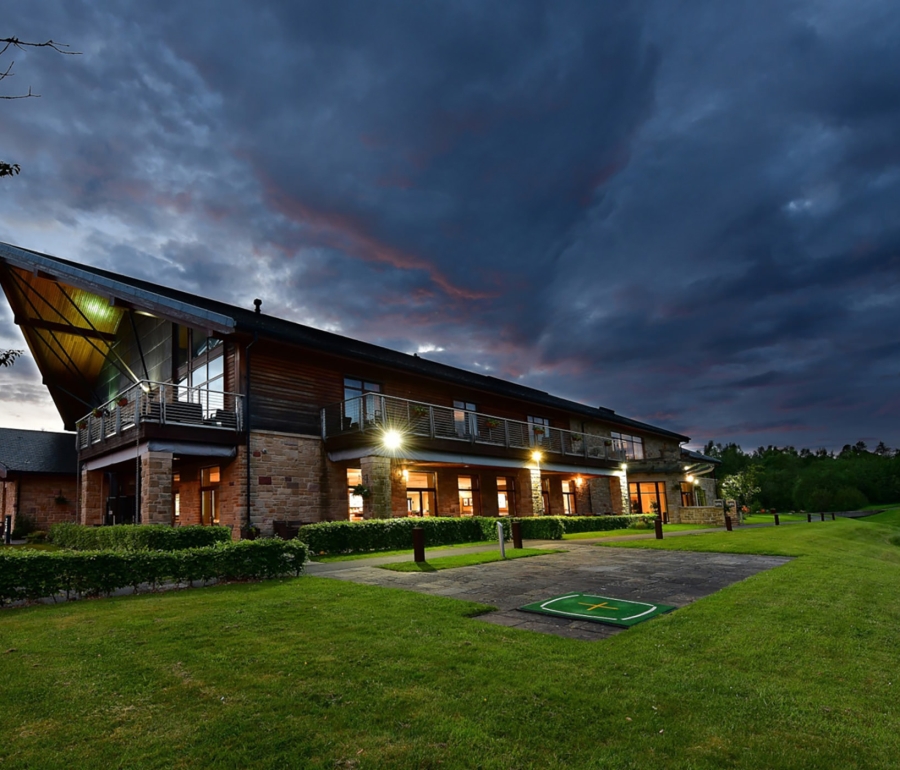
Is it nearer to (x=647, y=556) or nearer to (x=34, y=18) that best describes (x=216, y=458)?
(x=647, y=556)

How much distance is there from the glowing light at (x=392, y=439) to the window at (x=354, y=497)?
241cm

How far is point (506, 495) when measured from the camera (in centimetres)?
2719

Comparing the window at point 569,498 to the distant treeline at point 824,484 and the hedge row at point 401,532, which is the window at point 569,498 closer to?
the hedge row at point 401,532

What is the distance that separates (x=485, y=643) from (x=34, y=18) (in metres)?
6.95

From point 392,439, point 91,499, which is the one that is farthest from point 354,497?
point 91,499

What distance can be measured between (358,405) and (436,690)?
15712 millimetres

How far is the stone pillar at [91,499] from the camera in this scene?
69.4 ft

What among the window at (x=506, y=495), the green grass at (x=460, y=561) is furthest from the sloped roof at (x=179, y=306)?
the green grass at (x=460, y=561)

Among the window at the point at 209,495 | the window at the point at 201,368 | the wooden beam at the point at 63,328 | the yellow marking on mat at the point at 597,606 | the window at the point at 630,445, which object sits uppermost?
the wooden beam at the point at 63,328

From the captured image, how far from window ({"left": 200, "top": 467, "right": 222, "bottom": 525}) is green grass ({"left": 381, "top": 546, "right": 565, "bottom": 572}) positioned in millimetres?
9046

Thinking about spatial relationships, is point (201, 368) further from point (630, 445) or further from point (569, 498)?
point (630, 445)

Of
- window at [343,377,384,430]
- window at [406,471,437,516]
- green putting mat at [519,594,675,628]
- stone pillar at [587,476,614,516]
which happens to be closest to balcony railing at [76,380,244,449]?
window at [343,377,384,430]

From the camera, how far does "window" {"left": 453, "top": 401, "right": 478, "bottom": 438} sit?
23.3 metres

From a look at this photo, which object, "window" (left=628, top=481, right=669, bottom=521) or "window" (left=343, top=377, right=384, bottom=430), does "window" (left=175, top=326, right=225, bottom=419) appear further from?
"window" (left=628, top=481, right=669, bottom=521)
